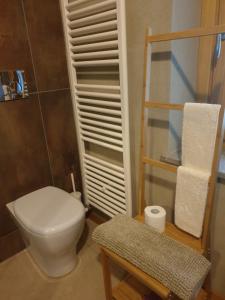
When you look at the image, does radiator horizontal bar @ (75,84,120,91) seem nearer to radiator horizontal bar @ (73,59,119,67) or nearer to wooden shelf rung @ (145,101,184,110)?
radiator horizontal bar @ (73,59,119,67)

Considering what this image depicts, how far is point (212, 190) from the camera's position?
0.97 m

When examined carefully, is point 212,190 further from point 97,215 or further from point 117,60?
point 97,215

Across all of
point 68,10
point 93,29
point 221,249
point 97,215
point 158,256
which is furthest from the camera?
point 97,215

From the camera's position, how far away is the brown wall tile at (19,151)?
1454mm

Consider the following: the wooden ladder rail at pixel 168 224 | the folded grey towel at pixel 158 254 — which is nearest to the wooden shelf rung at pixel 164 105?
the wooden ladder rail at pixel 168 224

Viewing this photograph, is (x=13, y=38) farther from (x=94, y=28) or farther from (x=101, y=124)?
(x=101, y=124)

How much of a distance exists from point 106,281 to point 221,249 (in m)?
0.61

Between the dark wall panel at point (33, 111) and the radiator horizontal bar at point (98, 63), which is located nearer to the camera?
the radiator horizontal bar at point (98, 63)

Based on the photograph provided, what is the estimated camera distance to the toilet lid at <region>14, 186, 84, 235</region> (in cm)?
125

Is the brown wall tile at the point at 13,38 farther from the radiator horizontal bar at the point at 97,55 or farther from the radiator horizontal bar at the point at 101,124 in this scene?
→ the radiator horizontal bar at the point at 101,124

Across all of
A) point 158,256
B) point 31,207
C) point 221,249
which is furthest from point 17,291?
point 221,249

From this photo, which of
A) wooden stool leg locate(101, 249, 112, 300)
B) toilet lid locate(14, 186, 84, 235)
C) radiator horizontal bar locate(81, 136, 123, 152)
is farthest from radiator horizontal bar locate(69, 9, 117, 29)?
wooden stool leg locate(101, 249, 112, 300)

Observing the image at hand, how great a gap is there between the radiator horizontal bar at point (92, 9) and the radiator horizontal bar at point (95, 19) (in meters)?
0.03

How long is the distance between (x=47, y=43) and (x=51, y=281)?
1.55 meters
